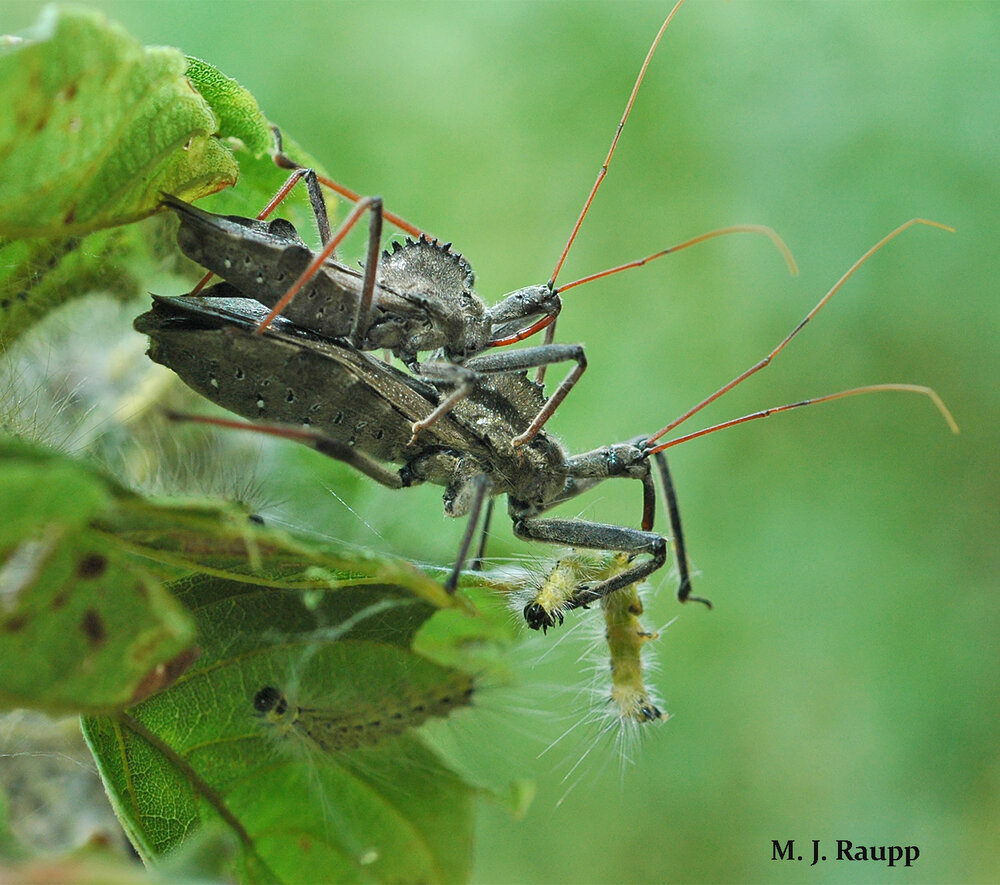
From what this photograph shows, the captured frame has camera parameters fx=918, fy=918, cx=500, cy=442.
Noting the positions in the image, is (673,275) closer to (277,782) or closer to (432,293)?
(432,293)

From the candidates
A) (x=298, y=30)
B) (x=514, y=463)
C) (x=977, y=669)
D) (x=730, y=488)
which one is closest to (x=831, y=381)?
(x=730, y=488)

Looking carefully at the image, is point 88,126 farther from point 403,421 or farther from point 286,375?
point 403,421

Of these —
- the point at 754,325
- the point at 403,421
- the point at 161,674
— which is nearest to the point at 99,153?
the point at 161,674

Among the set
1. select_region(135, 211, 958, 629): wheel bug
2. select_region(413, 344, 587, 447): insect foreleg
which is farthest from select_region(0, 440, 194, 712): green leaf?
select_region(413, 344, 587, 447): insect foreleg

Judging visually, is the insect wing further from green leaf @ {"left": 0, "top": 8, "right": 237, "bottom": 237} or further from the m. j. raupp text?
the m. j. raupp text

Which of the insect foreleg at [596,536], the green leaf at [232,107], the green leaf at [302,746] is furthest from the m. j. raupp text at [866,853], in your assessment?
the green leaf at [232,107]

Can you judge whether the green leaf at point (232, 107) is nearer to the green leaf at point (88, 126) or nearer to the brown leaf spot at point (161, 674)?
the green leaf at point (88, 126)
